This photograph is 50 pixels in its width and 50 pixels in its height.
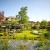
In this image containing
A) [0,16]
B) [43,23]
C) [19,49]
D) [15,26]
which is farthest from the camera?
[43,23]

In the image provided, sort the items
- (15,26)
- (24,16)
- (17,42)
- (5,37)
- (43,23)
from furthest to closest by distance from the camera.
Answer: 1. (24,16)
2. (43,23)
3. (15,26)
4. (17,42)
5. (5,37)

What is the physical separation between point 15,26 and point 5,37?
88.8ft

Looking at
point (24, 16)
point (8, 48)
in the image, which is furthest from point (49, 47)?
point (24, 16)

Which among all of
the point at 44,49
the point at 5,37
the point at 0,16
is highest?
the point at 0,16

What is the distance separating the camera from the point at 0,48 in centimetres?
736

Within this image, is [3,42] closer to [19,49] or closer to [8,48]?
[8,48]

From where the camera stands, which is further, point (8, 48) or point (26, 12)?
point (26, 12)

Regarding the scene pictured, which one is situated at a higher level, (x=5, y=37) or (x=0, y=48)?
(x=5, y=37)

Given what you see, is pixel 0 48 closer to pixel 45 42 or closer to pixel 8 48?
pixel 8 48

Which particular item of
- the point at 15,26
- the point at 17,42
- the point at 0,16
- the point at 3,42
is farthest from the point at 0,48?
the point at 15,26

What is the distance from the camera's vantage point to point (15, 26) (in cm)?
3431

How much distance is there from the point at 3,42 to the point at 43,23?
34.9m

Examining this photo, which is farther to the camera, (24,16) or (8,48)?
(24,16)

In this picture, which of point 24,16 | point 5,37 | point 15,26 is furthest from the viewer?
point 24,16
